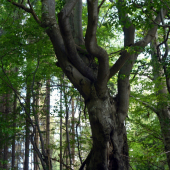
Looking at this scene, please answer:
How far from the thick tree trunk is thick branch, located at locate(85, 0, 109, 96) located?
1.05 ft

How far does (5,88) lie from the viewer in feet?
23.6

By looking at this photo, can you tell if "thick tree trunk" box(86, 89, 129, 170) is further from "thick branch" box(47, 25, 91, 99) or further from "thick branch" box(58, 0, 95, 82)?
"thick branch" box(58, 0, 95, 82)

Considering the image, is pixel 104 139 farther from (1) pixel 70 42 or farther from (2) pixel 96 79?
(1) pixel 70 42

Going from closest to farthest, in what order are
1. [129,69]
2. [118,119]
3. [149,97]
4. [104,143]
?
[104,143] → [118,119] → [129,69] → [149,97]

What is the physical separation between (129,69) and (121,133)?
1.59m

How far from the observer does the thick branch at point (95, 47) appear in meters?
3.37

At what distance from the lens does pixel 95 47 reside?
3.60 meters

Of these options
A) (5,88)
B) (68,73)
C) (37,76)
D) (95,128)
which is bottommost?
(95,128)

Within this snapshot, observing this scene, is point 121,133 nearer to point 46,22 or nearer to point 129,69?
point 129,69

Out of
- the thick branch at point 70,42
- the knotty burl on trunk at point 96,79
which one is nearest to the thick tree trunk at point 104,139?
the knotty burl on trunk at point 96,79

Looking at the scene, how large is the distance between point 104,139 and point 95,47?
1.84m

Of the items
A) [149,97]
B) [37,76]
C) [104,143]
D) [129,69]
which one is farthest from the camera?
[37,76]

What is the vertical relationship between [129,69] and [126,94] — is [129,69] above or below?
above

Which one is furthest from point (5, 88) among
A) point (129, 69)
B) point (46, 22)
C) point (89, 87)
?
point (129, 69)
